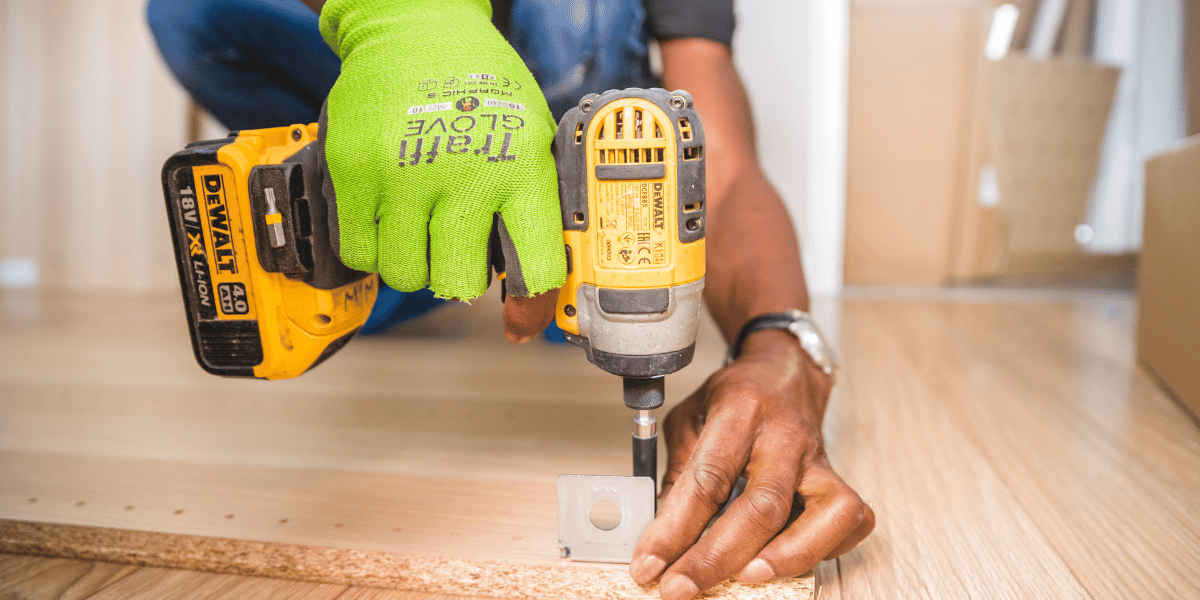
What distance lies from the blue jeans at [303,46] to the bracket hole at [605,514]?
74 cm

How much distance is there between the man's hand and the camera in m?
0.68

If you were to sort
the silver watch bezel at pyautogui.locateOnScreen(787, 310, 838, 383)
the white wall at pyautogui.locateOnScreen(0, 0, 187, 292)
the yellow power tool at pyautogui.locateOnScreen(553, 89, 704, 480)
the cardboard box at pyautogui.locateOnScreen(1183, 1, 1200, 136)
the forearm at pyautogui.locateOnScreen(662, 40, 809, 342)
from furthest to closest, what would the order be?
the white wall at pyautogui.locateOnScreen(0, 0, 187, 292)
the cardboard box at pyautogui.locateOnScreen(1183, 1, 1200, 136)
the forearm at pyautogui.locateOnScreen(662, 40, 809, 342)
the silver watch bezel at pyautogui.locateOnScreen(787, 310, 838, 383)
the yellow power tool at pyautogui.locateOnScreen(553, 89, 704, 480)

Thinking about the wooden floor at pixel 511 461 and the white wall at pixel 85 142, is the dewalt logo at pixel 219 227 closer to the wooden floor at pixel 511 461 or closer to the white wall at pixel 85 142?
the wooden floor at pixel 511 461

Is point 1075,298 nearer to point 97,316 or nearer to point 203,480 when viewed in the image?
point 203,480

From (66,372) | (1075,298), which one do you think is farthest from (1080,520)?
(1075,298)

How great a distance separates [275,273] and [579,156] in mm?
387

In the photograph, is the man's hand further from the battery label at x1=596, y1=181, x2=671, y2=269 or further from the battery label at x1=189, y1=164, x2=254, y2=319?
the battery label at x1=189, y1=164, x2=254, y2=319

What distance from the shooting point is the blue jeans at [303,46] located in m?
1.20

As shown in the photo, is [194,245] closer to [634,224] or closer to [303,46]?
[634,224]

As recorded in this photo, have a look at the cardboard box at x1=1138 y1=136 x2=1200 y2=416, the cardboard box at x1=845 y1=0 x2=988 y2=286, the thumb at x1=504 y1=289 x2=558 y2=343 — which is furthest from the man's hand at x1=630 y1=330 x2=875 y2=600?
the cardboard box at x1=845 y1=0 x2=988 y2=286

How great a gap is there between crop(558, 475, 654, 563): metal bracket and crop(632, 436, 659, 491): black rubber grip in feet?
0.15

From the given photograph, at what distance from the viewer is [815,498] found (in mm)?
734

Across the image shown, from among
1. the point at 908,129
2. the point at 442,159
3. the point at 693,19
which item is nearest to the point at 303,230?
the point at 442,159

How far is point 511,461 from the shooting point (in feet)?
3.44
